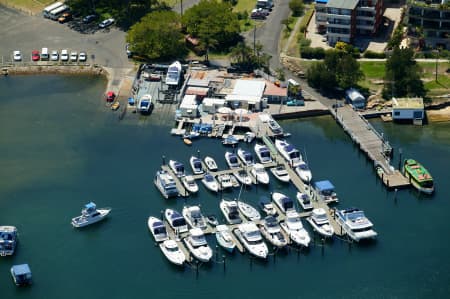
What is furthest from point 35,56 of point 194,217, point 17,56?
point 194,217

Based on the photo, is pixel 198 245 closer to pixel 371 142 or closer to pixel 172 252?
pixel 172 252

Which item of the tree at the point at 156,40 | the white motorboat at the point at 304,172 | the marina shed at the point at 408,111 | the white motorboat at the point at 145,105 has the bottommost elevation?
the white motorboat at the point at 304,172

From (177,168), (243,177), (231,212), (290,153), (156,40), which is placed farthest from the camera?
(156,40)

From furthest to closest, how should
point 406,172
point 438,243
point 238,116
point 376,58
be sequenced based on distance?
point 376,58, point 238,116, point 406,172, point 438,243

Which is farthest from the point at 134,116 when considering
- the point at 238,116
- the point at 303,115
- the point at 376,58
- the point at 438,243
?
the point at 438,243

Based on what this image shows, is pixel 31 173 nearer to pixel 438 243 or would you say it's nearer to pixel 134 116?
pixel 134 116

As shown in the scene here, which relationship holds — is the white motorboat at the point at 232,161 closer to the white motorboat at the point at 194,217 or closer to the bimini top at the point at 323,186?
the bimini top at the point at 323,186

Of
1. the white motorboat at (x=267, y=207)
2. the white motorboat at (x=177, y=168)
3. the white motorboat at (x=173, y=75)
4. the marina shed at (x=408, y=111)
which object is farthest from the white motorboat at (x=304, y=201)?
the white motorboat at (x=173, y=75)
